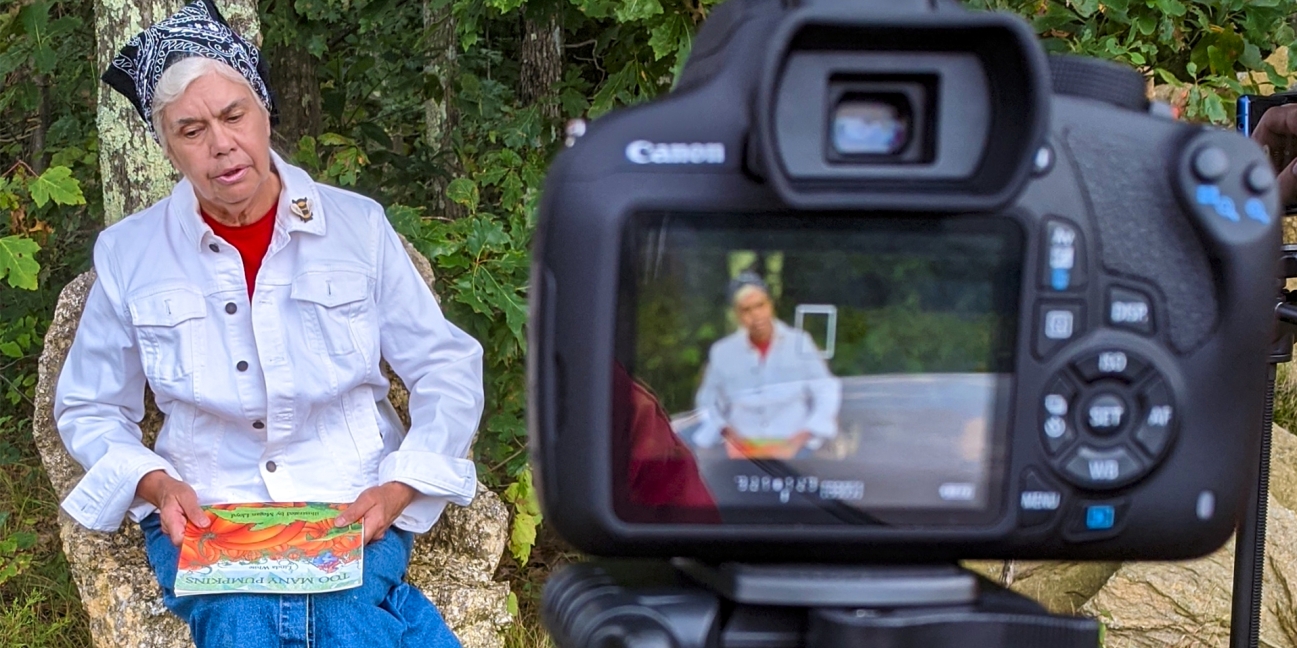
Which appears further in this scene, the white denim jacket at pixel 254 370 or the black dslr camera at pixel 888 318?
the white denim jacket at pixel 254 370

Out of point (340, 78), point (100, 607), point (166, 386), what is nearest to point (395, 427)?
point (166, 386)

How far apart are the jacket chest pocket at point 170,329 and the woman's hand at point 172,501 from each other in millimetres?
175

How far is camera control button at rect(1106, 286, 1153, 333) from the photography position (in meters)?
0.77

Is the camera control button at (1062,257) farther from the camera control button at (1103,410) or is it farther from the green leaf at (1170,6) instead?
the green leaf at (1170,6)

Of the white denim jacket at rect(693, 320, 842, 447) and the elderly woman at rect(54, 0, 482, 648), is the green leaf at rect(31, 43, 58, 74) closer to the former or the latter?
the elderly woman at rect(54, 0, 482, 648)

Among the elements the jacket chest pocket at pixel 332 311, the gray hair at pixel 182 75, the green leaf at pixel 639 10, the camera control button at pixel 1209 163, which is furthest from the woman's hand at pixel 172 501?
the camera control button at pixel 1209 163

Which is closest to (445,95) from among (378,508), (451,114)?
(451,114)

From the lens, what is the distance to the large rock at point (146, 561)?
232cm

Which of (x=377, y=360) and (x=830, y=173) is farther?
(x=377, y=360)

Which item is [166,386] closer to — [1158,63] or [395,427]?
[395,427]

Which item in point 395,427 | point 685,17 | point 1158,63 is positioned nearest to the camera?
point 395,427

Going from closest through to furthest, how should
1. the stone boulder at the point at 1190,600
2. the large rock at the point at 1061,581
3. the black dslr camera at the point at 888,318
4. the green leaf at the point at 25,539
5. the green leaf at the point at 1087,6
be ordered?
the black dslr camera at the point at 888,318 < the green leaf at the point at 1087,6 < the stone boulder at the point at 1190,600 < the large rock at the point at 1061,581 < the green leaf at the point at 25,539

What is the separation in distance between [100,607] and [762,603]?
6.29 ft

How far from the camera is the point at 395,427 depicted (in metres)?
2.33
